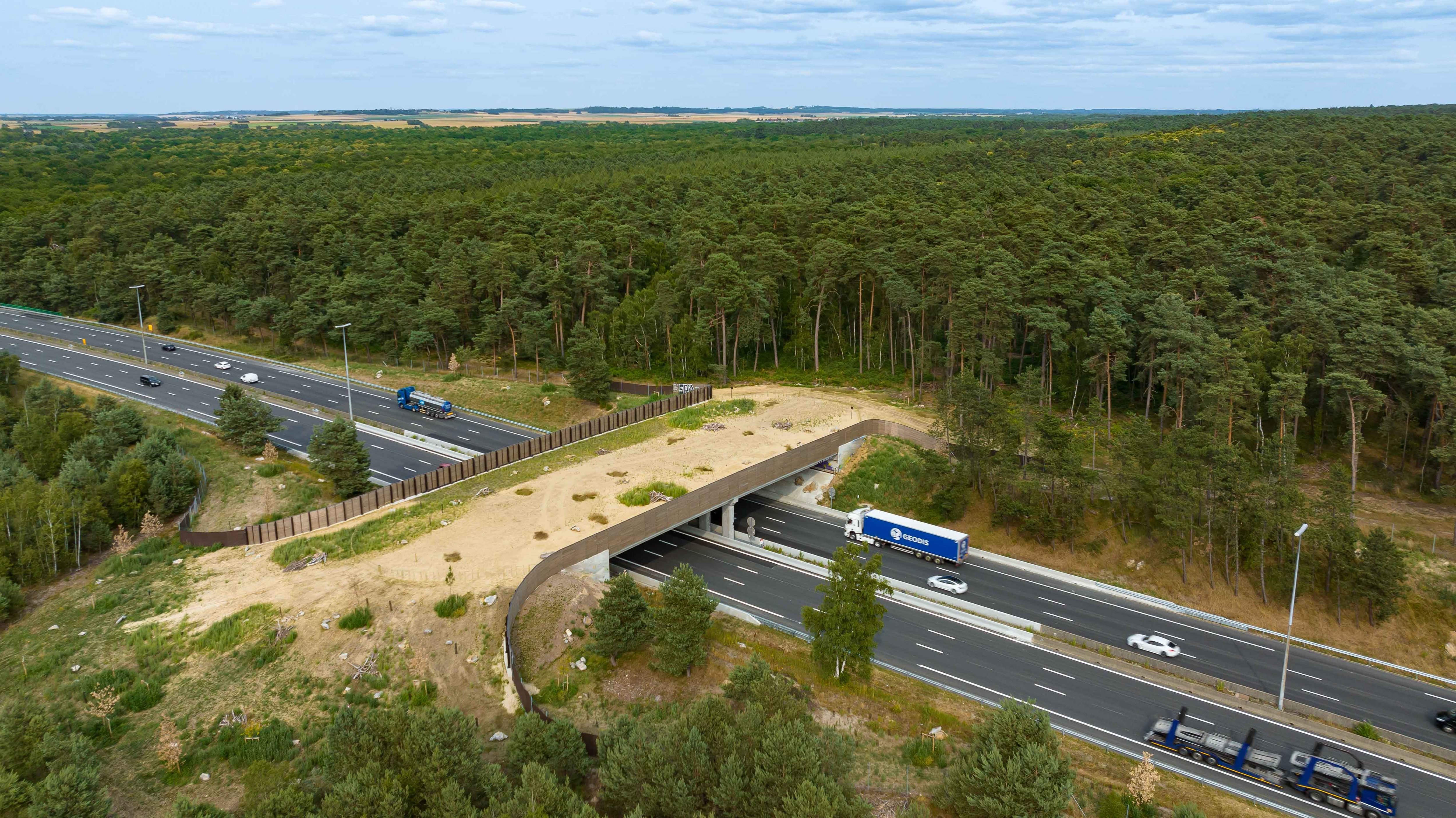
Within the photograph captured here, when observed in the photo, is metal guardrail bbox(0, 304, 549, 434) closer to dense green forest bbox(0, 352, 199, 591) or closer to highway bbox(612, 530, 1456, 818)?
dense green forest bbox(0, 352, 199, 591)

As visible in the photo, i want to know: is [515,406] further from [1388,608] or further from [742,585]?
[1388,608]

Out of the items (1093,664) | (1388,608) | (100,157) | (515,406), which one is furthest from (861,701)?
(100,157)

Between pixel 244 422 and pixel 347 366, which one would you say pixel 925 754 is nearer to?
pixel 244 422

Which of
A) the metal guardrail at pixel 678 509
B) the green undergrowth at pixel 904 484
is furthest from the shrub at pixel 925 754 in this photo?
the green undergrowth at pixel 904 484

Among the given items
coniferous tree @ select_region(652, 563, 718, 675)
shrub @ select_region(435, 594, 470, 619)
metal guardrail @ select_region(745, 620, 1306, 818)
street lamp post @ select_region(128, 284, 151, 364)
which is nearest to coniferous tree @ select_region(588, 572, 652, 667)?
coniferous tree @ select_region(652, 563, 718, 675)

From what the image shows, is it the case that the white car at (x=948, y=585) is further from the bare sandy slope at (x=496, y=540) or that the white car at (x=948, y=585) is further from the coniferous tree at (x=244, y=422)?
the coniferous tree at (x=244, y=422)
